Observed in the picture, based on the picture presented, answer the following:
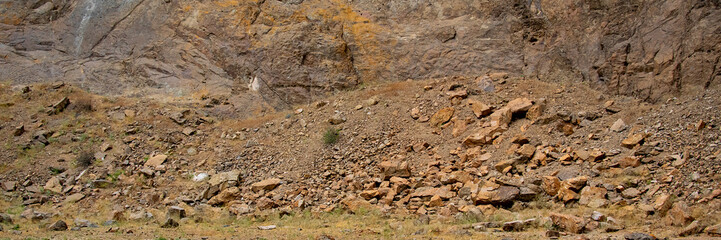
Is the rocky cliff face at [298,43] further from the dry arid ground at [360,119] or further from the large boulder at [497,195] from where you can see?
the large boulder at [497,195]

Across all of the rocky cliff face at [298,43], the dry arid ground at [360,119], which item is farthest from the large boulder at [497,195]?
the rocky cliff face at [298,43]

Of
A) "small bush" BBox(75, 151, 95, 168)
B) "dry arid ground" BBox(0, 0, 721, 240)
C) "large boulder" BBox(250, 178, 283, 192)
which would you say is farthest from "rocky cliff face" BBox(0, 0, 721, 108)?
"large boulder" BBox(250, 178, 283, 192)

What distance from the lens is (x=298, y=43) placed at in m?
16.4

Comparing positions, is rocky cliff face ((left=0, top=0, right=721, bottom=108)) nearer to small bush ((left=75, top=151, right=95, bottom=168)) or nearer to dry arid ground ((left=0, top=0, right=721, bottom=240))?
dry arid ground ((left=0, top=0, right=721, bottom=240))

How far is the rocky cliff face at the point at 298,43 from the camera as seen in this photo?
553 inches

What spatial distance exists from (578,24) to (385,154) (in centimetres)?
605

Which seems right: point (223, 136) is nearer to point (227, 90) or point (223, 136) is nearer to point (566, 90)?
point (227, 90)

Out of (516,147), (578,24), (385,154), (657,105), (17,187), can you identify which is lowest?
(17,187)

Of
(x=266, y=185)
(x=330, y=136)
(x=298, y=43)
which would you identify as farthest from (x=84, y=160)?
(x=298, y=43)

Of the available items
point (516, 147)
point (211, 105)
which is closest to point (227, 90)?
point (211, 105)

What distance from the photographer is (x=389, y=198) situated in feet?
35.6

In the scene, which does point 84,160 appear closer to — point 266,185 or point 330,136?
point 266,185

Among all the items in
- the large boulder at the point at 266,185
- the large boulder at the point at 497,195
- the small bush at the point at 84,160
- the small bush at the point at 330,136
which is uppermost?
the large boulder at the point at 497,195

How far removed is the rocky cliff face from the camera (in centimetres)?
1404
